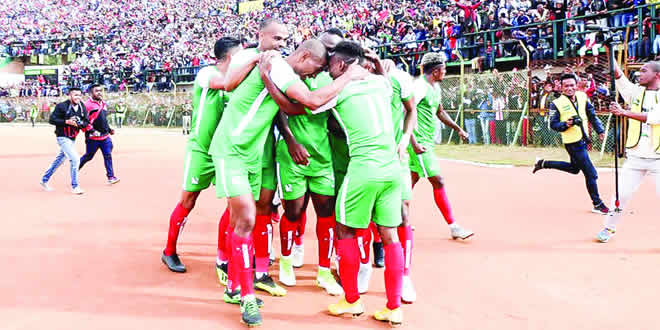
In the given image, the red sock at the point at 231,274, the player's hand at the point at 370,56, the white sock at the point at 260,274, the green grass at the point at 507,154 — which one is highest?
the player's hand at the point at 370,56

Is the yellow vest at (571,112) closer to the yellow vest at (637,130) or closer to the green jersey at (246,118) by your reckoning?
the yellow vest at (637,130)

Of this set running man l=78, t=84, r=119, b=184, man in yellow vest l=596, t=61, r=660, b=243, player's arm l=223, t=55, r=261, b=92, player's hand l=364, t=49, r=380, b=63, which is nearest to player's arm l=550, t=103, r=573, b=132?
man in yellow vest l=596, t=61, r=660, b=243

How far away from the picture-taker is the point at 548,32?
58.5ft

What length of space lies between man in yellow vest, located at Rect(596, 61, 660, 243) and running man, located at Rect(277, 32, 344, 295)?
307 cm

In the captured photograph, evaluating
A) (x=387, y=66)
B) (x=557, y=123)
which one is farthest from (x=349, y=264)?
(x=557, y=123)

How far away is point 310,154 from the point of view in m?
4.46

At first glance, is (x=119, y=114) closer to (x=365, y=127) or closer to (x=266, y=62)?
(x=266, y=62)

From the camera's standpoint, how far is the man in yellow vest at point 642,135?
576cm

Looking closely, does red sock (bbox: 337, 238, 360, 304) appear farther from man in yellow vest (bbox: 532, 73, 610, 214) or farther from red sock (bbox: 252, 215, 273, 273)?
man in yellow vest (bbox: 532, 73, 610, 214)

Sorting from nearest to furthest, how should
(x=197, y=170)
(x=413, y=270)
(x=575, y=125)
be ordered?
(x=197, y=170), (x=413, y=270), (x=575, y=125)

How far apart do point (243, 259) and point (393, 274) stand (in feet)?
3.24

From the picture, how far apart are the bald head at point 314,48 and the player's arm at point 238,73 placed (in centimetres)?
31

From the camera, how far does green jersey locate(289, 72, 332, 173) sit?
4.41 m

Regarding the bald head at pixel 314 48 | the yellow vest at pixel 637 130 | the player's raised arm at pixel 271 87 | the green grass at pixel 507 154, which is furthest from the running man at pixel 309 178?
the green grass at pixel 507 154
